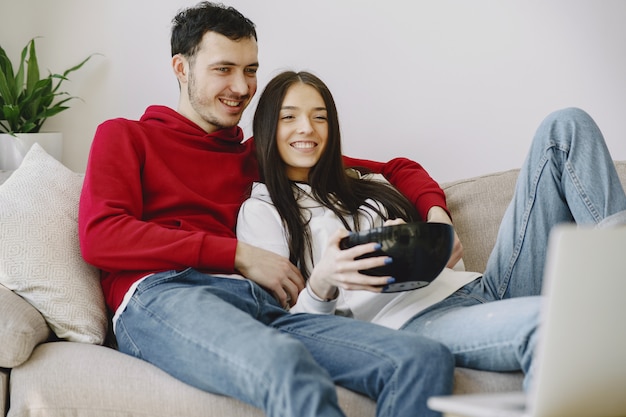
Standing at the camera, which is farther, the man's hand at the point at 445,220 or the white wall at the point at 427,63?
the white wall at the point at 427,63

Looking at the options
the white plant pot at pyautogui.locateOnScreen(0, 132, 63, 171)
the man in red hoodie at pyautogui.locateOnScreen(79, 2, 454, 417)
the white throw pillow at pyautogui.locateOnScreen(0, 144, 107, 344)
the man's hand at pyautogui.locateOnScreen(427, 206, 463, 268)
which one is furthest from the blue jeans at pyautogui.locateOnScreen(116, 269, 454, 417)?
the white plant pot at pyautogui.locateOnScreen(0, 132, 63, 171)

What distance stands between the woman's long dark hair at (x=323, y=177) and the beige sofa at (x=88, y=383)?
506 mm

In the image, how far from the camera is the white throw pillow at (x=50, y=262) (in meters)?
1.68

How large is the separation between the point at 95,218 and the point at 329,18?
1199 mm

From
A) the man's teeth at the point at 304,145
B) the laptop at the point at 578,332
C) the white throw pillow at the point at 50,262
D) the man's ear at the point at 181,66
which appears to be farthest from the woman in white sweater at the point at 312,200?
the laptop at the point at 578,332

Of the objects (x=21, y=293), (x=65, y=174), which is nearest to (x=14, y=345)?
(x=21, y=293)

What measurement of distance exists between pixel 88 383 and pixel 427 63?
1505 mm

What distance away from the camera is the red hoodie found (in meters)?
1.64

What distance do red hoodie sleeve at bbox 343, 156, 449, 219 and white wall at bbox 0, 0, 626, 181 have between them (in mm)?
408

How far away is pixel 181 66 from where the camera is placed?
2070mm

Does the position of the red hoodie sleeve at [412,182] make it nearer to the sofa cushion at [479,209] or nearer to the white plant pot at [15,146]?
the sofa cushion at [479,209]

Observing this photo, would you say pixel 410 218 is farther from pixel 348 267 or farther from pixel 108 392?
pixel 108 392

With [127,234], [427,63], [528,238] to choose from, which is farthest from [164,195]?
[427,63]

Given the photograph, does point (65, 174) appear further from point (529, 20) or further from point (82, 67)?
point (529, 20)
